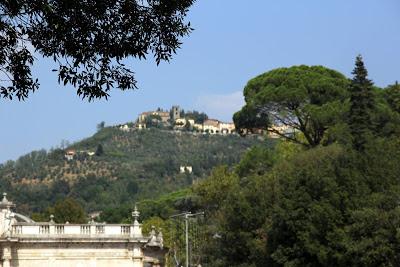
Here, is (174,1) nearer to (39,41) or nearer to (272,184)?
(39,41)

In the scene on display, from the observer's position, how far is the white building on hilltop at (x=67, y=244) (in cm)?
5284

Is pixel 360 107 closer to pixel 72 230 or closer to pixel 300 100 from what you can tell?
pixel 300 100

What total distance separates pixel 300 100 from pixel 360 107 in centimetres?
1079

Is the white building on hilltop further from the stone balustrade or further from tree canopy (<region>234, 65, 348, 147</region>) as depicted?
tree canopy (<region>234, 65, 348, 147</region>)

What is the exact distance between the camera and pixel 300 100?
6669 centimetres

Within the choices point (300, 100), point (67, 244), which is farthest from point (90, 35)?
point (300, 100)

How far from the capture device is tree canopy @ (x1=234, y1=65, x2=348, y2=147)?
216ft

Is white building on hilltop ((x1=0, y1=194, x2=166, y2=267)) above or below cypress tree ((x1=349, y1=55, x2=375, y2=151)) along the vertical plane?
below

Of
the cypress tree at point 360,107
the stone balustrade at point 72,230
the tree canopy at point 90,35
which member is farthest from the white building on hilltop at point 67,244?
the tree canopy at point 90,35

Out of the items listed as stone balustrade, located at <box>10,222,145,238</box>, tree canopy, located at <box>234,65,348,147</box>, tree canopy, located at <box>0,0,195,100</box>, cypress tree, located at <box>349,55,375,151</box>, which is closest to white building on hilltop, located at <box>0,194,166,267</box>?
stone balustrade, located at <box>10,222,145,238</box>

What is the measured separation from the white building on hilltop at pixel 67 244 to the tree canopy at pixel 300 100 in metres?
16.8

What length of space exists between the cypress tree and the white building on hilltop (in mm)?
13214

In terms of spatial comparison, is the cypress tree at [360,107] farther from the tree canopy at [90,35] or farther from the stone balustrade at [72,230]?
the tree canopy at [90,35]

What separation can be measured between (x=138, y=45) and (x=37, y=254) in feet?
133
